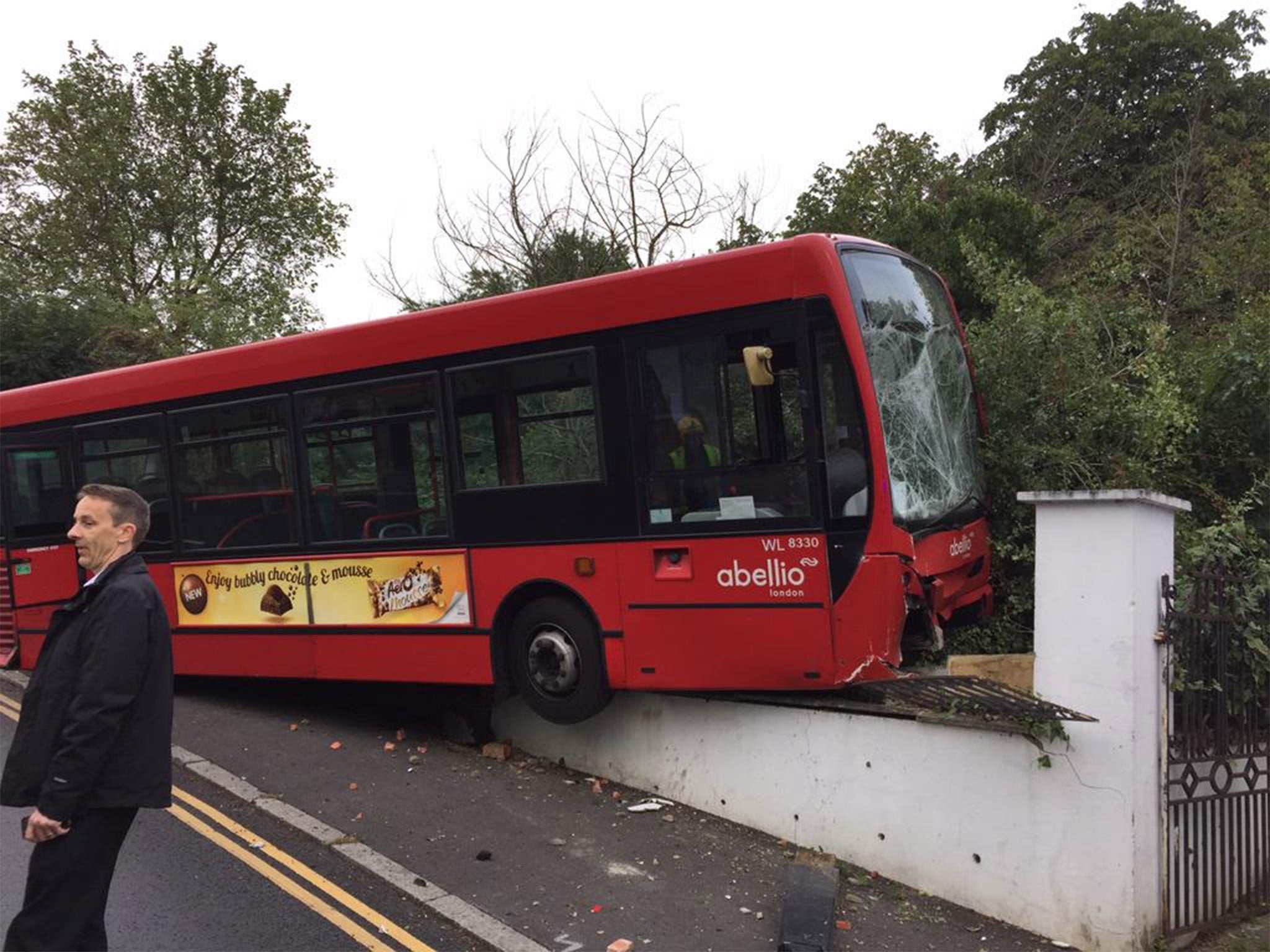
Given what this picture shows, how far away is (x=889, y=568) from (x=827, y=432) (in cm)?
80

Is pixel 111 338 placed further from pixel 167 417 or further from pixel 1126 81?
pixel 1126 81

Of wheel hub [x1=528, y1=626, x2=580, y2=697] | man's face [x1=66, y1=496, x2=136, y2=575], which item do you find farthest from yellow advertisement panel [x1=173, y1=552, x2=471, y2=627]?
man's face [x1=66, y1=496, x2=136, y2=575]

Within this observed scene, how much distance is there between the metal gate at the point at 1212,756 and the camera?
443 cm

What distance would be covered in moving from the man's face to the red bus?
302 centimetres

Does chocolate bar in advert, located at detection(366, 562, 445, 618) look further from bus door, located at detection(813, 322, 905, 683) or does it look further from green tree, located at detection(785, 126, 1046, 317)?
green tree, located at detection(785, 126, 1046, 317)

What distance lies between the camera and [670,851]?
5.41 metres

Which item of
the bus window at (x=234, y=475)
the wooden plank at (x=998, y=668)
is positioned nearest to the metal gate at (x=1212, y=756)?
the wooden plank at (x=998, y=668)

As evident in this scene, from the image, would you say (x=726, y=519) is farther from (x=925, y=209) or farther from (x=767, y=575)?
(x=925, y=209)

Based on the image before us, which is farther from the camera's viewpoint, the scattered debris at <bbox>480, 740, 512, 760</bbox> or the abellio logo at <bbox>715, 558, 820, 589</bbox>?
the scattered debris at <bbox>480, 740, 512, 760</bbox>

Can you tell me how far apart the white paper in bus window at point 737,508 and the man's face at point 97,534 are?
3.14 metres

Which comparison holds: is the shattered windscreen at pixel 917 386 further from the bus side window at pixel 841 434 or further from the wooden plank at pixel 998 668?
the wooden plank at pixel 998 668

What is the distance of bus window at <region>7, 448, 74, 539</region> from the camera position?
8.80 metres

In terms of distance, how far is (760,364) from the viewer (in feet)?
17.0

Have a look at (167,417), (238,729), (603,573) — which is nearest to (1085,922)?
(603,573)
